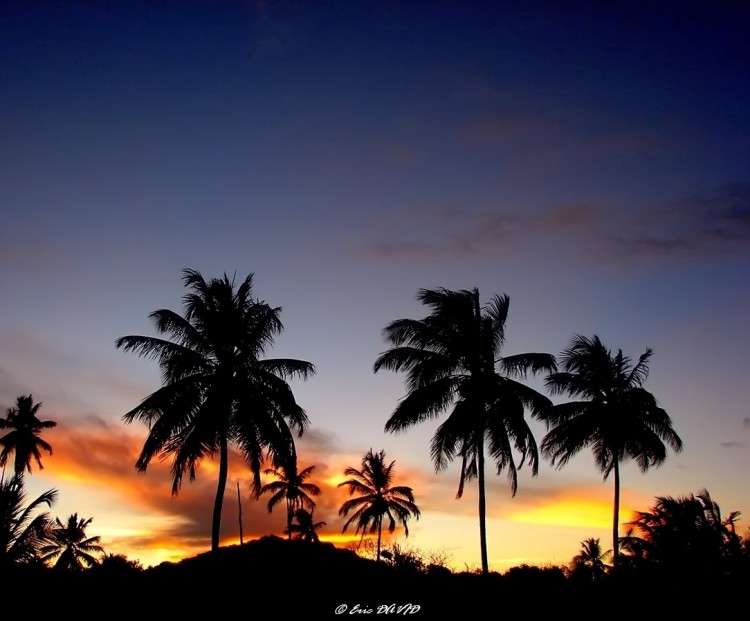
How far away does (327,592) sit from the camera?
20219 mm

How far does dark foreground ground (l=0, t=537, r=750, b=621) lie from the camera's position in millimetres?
17828

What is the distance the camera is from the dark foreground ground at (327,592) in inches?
702

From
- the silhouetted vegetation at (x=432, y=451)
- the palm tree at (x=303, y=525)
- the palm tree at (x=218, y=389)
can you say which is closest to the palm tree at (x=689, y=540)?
the silhouetted vegetation at (x=432, y=451)

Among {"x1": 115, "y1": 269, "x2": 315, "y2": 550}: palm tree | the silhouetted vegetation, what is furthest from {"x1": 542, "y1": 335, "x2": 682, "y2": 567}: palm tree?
{"x1": 115, "y1": 269, "x2": 315, "y2": 550}: palm tree

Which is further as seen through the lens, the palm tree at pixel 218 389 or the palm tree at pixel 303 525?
Result: the palm tree at pixel 303 525

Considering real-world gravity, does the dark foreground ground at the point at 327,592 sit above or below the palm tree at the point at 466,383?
below

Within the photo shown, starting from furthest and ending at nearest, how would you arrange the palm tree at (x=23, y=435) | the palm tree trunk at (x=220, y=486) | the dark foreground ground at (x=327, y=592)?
the palm tree at (x=23, y=435) < the palm tree trunk at (x=220, y=486) < the dark foreground ground at (x=327, y=592)

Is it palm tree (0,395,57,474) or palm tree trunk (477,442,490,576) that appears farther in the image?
palm tree (0,395,57,474)

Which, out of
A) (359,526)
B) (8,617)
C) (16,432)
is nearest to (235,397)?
(8,617)

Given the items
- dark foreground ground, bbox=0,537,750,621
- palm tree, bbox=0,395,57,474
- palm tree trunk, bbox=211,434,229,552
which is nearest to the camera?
dark foreground ground, bbox=0,537,750,621

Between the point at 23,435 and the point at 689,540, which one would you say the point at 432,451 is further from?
the point at 23,435

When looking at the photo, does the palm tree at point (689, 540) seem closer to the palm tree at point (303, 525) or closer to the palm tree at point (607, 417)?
the palm tree at point (607, 417)

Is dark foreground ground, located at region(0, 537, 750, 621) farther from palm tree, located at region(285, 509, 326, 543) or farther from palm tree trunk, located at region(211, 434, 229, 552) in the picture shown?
palm tree, located at region(285, 509, 326, 543)

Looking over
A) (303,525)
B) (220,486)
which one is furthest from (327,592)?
(303,525)
